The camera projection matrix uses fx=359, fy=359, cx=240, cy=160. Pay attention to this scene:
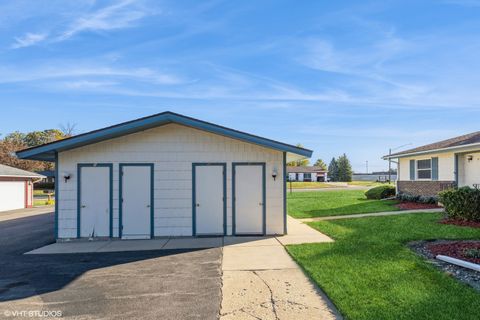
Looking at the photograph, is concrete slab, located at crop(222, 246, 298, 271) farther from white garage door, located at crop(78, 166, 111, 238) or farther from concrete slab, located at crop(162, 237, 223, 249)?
white garage door, located at crop(78, 166, 111, 238)

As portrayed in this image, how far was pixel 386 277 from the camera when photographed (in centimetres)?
598

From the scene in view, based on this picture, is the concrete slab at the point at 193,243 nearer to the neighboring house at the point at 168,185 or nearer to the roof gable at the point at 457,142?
the neighboring house at the point at 168,185

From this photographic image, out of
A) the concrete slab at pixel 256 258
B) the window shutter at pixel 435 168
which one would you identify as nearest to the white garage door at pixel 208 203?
the concrete slab at pixel 256 258

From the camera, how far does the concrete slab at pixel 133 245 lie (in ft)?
30.6

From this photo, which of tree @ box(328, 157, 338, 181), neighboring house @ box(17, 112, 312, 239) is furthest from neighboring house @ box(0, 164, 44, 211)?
tree @ box(328, 157, 338, 181)

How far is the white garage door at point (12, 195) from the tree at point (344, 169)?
6950 centimetres

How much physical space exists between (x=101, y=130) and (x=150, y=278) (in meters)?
5.37

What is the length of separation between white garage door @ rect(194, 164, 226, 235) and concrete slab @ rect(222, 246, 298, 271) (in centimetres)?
181

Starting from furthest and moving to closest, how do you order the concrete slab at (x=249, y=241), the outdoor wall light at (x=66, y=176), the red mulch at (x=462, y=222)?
the red mulch at (x=462, y=222) < the outdoor wall light at (x=66, y=176) < the concrete slab at (x=249, y=241)

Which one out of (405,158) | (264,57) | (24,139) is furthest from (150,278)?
Result: (24,139)

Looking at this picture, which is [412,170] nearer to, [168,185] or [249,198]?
[249,198]

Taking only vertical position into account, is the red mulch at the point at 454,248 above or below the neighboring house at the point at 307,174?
below

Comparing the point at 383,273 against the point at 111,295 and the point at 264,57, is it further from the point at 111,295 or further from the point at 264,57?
the point at 264,57

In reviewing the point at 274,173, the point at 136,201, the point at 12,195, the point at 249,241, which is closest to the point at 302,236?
the point at 249,241
